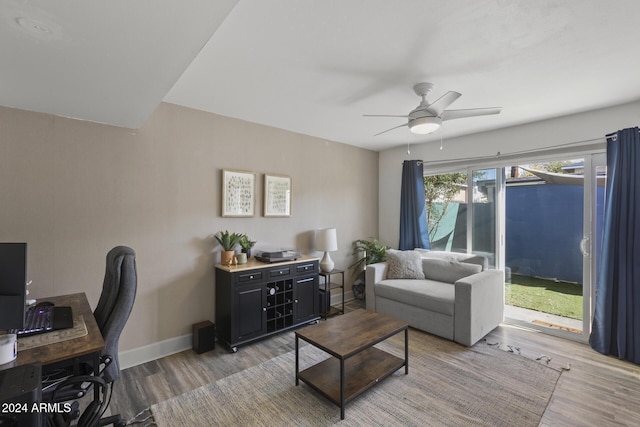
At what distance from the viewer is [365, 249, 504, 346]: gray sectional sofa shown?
9.80 feet

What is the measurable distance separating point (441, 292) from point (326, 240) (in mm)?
1529

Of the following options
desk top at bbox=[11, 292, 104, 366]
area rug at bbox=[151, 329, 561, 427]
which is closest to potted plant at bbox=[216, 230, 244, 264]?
area rug at bbox=[151, 329, 561, 427]

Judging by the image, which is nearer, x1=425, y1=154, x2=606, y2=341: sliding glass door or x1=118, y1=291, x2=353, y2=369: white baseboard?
x1=118, y1=291, x2=353, y2=369: white baseboard

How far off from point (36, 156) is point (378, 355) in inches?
129

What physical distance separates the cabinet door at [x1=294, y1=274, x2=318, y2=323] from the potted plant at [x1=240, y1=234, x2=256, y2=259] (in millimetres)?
660

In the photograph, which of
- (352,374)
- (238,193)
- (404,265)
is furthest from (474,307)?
(238,193)

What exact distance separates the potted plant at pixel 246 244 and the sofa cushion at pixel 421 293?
5.61 ft

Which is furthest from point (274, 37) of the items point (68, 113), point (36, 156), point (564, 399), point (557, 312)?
point (557, 312)

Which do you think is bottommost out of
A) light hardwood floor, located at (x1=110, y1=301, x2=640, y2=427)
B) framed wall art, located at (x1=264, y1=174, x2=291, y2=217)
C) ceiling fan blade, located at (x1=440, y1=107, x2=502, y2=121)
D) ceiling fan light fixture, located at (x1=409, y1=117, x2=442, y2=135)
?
light hardwood floor, located at (x1=110, y1=301, x2=640, y2=427)

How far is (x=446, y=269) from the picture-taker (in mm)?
3713

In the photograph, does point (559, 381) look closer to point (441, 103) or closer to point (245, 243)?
point (441, 103)

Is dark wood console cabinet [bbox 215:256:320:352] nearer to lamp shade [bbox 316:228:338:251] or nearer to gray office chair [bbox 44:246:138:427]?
lamp shade [bbox 316:228:338:251]

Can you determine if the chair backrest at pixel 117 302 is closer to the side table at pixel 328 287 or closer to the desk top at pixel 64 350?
the desk top at pixel 64 350

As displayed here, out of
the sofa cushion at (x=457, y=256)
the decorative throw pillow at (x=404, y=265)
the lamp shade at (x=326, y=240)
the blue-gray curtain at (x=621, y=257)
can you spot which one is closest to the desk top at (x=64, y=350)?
the lamp shade at (x=326, y=240)
